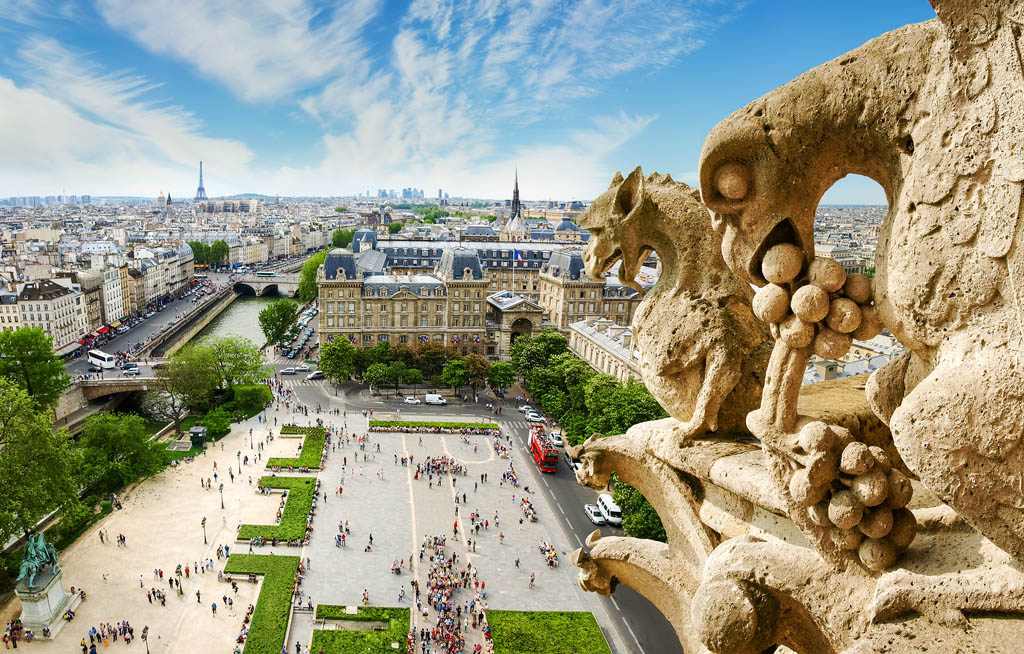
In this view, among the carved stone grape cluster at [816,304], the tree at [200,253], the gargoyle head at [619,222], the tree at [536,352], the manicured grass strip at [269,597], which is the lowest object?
the manicured grass strip at [269,597]

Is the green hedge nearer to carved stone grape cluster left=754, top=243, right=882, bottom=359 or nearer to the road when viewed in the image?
the road

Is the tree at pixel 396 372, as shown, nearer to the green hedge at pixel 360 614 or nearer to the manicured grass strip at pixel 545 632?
the green hedge at pixel 360 614

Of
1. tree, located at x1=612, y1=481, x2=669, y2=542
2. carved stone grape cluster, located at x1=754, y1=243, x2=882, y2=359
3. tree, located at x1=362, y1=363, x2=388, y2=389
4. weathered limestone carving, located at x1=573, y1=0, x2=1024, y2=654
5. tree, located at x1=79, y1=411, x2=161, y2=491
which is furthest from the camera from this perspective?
tree, located at x1=362, y1=363, x2=388, y2=389

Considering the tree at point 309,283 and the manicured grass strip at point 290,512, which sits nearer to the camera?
the manicured grass strip at point 290,512

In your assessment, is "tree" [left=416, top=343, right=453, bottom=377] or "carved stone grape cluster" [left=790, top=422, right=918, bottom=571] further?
"tree" [left=416, top=343, right=453, bottom=377]

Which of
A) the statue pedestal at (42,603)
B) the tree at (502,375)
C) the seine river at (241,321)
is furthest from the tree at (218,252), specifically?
the statue pedestal at (42,603)

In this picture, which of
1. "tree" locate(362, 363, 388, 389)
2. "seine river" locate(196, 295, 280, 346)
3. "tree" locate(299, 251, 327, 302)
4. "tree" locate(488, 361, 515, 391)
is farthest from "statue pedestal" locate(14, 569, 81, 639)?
"tree" locate(299, 251, 327, 302)

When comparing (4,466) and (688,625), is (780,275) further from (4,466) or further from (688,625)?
(4,466)
